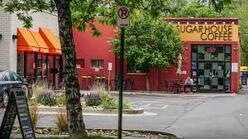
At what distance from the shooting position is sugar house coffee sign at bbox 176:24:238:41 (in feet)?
160

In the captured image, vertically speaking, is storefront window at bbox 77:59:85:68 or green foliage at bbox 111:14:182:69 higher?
green foliage at bbox 111:14:182:69

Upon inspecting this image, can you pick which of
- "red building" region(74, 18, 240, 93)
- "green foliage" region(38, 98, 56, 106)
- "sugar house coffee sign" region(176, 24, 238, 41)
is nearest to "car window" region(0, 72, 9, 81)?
"green foliage" region(38, 98, 56, 106)

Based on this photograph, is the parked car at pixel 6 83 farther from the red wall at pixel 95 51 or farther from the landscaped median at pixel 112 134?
the red wall at pixel 95 51

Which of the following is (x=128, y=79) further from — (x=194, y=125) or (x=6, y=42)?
(x=194, y=125)

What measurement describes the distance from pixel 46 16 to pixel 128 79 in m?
9.49

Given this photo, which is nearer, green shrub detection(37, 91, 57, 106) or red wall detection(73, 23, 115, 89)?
green shrub detection(37, 91, 57, 106)

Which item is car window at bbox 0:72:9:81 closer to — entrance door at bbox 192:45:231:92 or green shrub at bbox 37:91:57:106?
green shrub at bbox 37:91:57:106

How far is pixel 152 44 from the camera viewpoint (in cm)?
4612

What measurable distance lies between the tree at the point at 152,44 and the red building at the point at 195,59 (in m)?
2.40

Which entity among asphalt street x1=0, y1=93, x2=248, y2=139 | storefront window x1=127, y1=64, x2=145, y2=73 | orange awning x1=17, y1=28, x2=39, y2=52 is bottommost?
asphalt street x1=0, y1=93, x2=248, y2=139

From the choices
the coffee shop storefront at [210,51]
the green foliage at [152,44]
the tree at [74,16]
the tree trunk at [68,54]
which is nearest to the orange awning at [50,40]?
the green foliage at [152,44]

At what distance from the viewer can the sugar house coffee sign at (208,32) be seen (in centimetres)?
4881

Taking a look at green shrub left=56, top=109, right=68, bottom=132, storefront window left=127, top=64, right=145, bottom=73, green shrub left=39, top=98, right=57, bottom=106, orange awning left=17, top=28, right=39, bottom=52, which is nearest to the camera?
green shrub left=56, top=109, right=68, bottom=132

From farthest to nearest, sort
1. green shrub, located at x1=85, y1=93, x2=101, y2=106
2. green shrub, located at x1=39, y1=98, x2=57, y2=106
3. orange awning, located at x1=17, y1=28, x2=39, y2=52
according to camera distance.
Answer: orange awning, located at x1=17, y1=28, x2=39, y2=52 < green shrub, located at x1=85, y1=93, x2=101, y2=106 < green shrub, located at x1=39, y1=98, x2=57, y2=106
